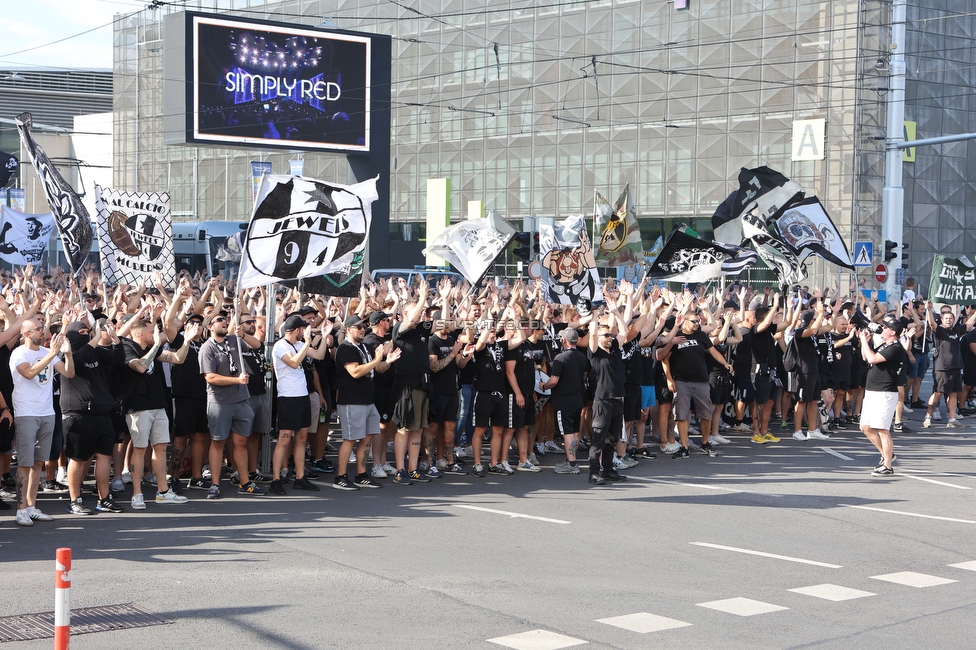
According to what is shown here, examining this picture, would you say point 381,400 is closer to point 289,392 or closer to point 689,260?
point 289,392

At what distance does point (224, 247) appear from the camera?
36.2m

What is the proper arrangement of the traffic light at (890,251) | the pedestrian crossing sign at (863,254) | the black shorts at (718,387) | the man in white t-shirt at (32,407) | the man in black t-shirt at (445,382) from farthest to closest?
the traffic light at (890,251) → the pedestrian crossing sign at (863,254) → the black shorts at (718,387) → the man in black t-shirt at (445,382) → the man in white t-shirt at (32,407)

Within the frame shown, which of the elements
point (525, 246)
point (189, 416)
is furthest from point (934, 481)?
point (525, 246)

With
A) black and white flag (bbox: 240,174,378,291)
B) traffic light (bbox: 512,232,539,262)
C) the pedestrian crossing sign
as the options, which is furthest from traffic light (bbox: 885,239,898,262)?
black and white flag (bbox: 240,174,378,291)

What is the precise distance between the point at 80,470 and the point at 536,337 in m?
5.72

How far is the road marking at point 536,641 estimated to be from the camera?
259 inches

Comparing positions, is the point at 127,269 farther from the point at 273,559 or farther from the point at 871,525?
the point at 871,525

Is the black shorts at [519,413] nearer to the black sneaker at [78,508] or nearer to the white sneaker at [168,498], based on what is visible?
the white sneaker at [168,498]

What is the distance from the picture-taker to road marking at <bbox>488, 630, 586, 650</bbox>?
21.6 feet

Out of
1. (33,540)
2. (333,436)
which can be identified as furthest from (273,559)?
(333,436)

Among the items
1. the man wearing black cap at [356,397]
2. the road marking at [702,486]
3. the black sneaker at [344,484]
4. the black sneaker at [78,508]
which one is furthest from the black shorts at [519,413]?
the black sneaker at [78,508]

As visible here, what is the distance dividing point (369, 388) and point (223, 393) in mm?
Answer: 1560

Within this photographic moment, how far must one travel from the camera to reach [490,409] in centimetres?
1327

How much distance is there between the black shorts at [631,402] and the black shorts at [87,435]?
6448mm
